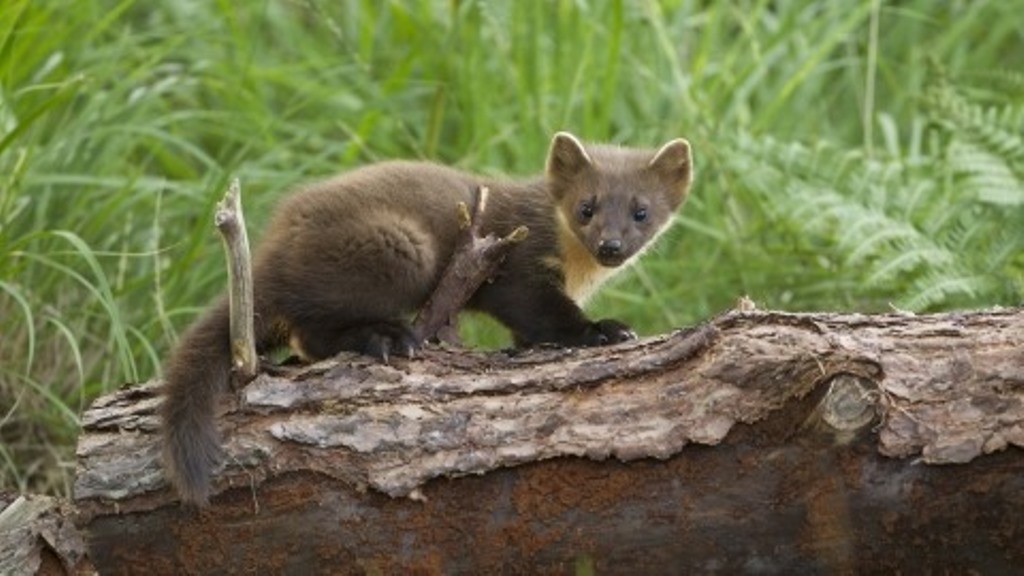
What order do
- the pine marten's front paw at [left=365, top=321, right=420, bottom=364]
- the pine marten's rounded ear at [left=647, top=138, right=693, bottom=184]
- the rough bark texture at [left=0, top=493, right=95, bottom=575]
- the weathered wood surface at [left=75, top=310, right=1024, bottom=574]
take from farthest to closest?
1. the pine marten's rounded ear at [left=647, top=138, right=693, bottom=184]
2. the pine marten's front paw at [left=365, top=321, right=420, bottom=364]
3. the rough bark texture at [left=0, top=493, right=95, bottom=575]
4. the weathered wood surface at [left=75, top=310, right=1024, bottom=574]

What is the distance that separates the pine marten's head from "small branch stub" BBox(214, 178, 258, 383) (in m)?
1.45

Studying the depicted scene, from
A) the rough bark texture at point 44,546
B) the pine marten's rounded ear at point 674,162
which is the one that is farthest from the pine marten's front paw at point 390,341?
the pine marten's rounded ear at point 674,162

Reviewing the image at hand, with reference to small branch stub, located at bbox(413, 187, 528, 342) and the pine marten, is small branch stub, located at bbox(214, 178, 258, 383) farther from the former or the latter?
small branch stub, located at bbox(413, 187, 528, 342)

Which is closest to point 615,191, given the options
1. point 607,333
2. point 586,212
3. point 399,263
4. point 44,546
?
point 586,212

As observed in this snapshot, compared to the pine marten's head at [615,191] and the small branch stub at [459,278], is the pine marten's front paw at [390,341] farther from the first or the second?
the pine marten's head at [615,191]

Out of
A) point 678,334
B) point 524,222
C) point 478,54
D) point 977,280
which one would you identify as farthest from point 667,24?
point 678,334

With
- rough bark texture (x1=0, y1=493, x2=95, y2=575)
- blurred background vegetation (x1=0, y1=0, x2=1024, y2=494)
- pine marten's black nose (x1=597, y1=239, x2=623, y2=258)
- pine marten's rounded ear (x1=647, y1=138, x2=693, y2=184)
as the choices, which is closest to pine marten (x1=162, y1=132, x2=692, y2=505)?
pine marten's black nose (x1=597, y1=239, x2=623, y2=258)

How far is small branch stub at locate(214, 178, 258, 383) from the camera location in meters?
4.26

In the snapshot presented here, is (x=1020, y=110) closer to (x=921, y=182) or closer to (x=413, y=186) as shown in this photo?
(x=921, y=182)

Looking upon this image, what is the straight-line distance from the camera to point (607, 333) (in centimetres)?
531

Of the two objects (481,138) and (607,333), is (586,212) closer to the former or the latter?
(607,333)

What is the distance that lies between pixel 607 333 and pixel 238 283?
1284mm

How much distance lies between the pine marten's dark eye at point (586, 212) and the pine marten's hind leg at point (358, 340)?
949 millimetres

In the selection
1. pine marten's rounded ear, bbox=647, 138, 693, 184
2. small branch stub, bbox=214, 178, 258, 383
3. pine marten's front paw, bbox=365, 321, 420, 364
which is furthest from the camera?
pine marten's rounded ear, bbox=647, 138, 693, 184
